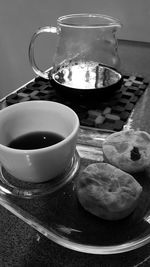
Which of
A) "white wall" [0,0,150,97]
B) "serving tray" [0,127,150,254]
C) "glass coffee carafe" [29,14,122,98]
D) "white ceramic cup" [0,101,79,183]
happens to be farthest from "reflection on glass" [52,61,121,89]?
"white wall" [0,0,150,97]

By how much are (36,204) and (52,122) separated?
0.15 metres

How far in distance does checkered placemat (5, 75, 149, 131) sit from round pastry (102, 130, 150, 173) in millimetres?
87

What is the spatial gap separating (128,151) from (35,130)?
6.2 inches

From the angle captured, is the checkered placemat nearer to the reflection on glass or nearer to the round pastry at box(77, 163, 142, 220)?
the reflection on glass

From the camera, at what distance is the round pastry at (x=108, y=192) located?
40 centimetres

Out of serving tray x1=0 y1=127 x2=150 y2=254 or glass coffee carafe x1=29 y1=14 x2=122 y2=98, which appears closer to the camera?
serving tray x1=0 y1=127 x2=150 y2=254

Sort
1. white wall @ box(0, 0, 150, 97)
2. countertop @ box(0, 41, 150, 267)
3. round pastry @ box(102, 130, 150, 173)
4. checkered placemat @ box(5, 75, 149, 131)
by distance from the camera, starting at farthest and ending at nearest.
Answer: white wall @ box(0, 0, 150, 97) < checkered placemat @ box(5, 75, 149, 131) < round pastry @ box(102, 130, 150, 173) < countertop @ box(0, 41, 150, 267)

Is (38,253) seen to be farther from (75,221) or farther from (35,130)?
(35,130)

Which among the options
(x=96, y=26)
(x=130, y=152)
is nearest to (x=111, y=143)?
(x=130, y=152)

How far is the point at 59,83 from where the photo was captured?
688 mm

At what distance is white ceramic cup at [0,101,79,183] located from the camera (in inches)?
16.6

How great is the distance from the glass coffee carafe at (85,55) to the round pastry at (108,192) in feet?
0.86

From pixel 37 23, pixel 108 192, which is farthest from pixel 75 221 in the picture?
pixel 37 23

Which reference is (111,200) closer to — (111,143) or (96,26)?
(111,143)
